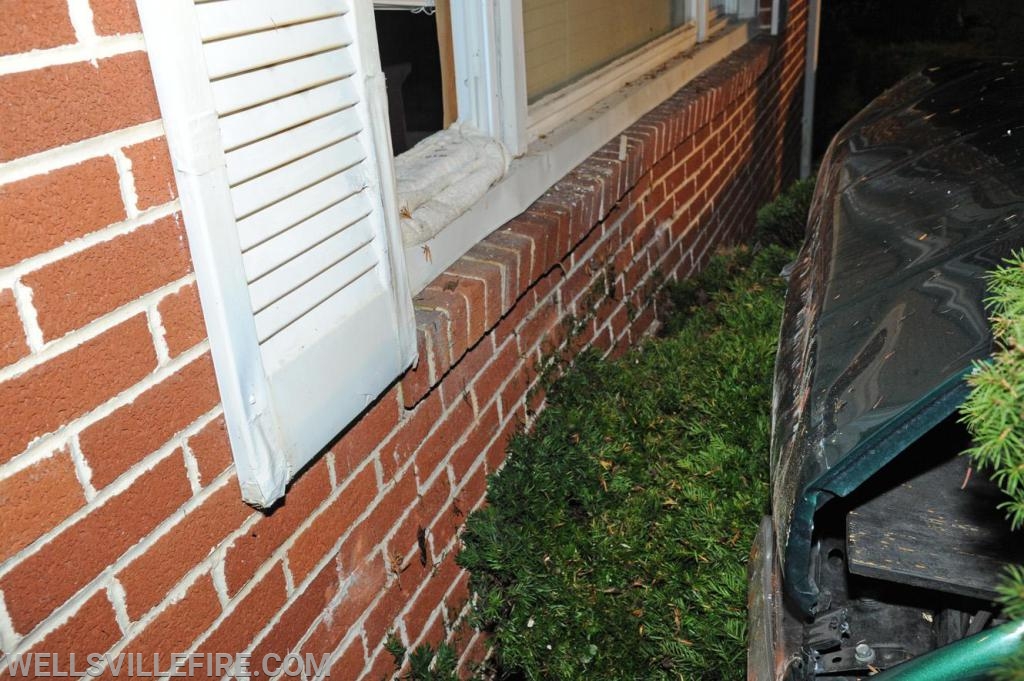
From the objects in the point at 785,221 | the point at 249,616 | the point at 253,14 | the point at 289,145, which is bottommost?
the point at 785,221

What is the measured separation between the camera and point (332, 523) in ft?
6.36

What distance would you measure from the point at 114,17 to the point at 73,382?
518 millimetres

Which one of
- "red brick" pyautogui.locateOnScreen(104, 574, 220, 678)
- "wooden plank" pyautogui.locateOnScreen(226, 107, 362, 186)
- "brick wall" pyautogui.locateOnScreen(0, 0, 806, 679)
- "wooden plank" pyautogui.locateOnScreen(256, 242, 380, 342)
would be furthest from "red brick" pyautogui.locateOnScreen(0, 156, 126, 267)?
"red brick" pyautogui.locateOnScreen(104, 574, 220, 678)

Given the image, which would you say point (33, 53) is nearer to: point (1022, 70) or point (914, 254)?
point (914, 254)

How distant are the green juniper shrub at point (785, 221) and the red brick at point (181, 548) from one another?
4.45 metres

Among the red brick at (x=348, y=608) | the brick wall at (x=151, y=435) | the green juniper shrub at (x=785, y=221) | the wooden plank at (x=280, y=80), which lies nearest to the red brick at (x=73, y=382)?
the brick wall at (x=151, y=435)

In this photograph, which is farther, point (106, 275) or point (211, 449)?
point (211, 449)

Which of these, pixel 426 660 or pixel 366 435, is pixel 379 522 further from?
pixel 426 660

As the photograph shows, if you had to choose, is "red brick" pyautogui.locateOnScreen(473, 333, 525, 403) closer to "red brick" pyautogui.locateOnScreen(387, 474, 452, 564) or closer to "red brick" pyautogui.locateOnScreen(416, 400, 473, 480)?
"red brick" pyautogui.locateOnScreen(416, 400, 473, 480)

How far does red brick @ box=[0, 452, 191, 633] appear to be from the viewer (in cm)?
122

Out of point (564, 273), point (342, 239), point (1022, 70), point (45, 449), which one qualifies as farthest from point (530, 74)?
point (45, 449)

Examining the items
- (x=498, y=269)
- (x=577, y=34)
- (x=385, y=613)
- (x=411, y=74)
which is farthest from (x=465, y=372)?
(x=577, y=34)

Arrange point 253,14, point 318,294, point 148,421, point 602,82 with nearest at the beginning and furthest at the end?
point 148,421 < point 253,14 < point 318,294 < point 602,82

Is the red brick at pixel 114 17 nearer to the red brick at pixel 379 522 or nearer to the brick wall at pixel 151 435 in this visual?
the brick wall at pixel 151 435
